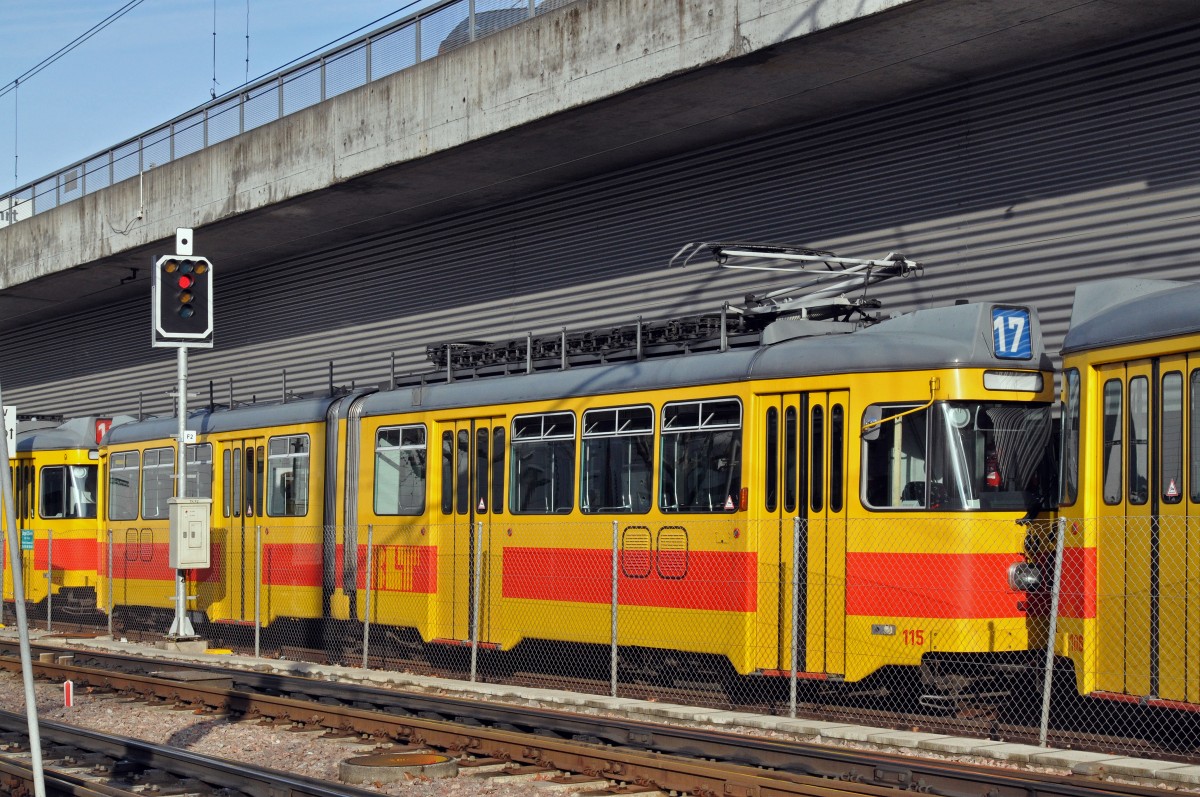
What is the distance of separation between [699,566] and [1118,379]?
4310mm

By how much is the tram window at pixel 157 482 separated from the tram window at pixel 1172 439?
620 inches

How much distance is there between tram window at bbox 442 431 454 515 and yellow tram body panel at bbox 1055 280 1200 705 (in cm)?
756

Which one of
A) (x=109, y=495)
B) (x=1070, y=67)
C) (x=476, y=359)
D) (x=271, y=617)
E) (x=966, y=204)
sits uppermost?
(x=1070, y=67)

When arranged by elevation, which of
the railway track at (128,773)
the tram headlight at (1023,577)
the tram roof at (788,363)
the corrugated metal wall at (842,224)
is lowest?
the railway track at (128,773)

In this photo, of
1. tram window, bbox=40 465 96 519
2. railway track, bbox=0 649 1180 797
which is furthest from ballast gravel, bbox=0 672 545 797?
tram window, bbox=40 465 96 519

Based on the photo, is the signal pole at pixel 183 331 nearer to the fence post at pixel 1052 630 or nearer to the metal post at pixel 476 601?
the metal post at pixel 476 601

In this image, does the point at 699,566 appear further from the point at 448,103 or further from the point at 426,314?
the point at 426,314

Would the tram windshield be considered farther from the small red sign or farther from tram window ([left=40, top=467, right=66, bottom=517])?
tram window ([left=40, top=467, right=66, bottom=517])

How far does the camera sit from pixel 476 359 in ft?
61.7

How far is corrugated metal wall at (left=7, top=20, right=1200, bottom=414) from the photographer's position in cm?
1592

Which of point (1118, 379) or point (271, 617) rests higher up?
point (1118, 379)

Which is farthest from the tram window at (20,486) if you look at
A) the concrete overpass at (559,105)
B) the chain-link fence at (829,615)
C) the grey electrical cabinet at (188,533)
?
the chain-link fence at (829,615)

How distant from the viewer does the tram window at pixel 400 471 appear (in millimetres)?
18062

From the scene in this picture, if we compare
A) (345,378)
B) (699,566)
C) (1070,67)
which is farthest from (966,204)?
(345,378)
